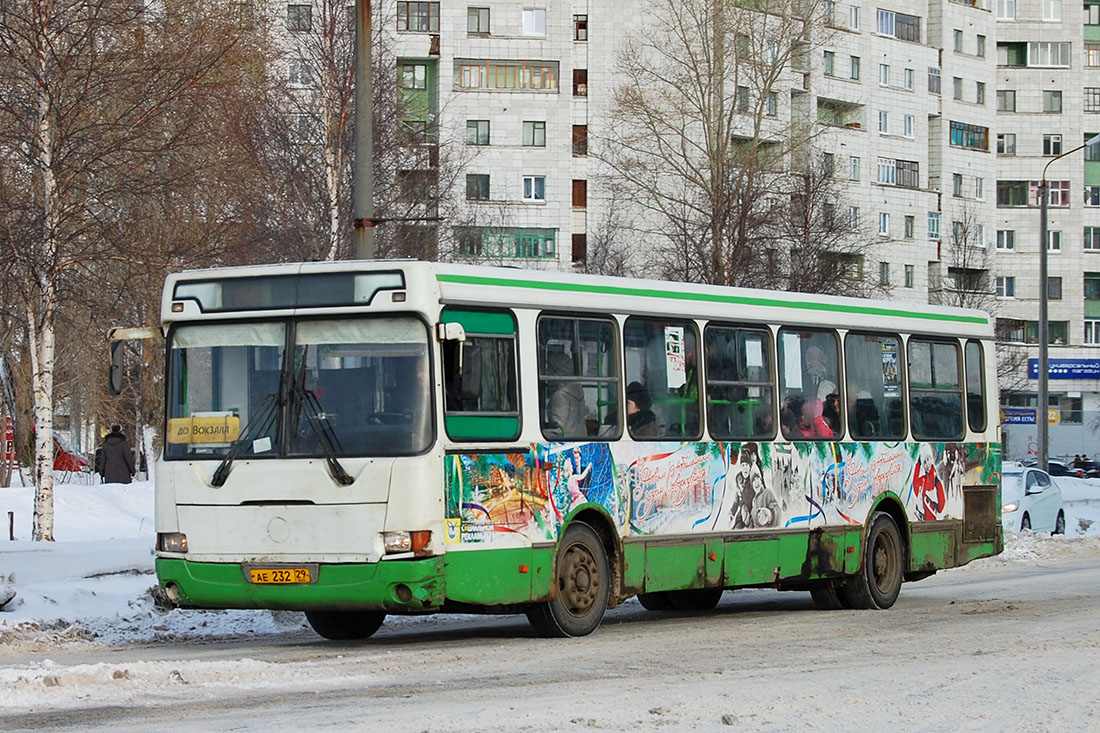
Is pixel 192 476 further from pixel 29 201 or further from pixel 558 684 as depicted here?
pixel 29 201

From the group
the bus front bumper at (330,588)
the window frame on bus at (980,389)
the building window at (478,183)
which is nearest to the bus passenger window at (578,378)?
the bus front bumper at (330,588)

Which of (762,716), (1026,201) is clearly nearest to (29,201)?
(762,716)

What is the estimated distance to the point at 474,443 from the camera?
13.2 m

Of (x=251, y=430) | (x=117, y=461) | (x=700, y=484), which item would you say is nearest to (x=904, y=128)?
(x=117, y=461)

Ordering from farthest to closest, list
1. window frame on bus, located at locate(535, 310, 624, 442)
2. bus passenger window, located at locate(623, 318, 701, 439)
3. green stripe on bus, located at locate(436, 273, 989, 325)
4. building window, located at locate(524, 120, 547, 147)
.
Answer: building window, located at locate(524, 120, 547, 147)
bus passenger window, located at locate(623, 318, 701, 439)
window frame on bus, located at locate(535, 310, 624, 442)
green stripe on bus, located at locate(436, 273, 989, 325)

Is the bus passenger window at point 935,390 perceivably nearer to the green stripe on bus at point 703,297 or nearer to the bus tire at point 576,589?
the green stripe on bus at point 703,297

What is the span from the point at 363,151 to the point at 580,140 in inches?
2176

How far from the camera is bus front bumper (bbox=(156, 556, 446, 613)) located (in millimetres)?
12617

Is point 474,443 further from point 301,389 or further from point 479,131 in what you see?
point 479,131

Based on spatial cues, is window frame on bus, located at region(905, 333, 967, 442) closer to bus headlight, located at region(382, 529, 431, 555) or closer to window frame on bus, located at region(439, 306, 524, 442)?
window frame on bus, located at region(439, 306, 524, 442)

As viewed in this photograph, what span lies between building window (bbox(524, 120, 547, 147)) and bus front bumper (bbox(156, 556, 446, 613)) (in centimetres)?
5920

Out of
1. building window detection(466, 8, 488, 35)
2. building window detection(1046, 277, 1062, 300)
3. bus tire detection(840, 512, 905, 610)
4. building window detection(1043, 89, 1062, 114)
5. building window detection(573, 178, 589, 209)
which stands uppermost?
building window detection(1043, 89, 1062, 114)

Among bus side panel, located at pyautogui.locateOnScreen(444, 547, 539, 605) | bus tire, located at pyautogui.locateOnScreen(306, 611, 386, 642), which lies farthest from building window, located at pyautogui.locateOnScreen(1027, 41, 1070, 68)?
bus side panel, located at pyautogui.locateOnScreen(444, 547, 539, 605)

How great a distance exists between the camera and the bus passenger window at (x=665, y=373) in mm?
14859
